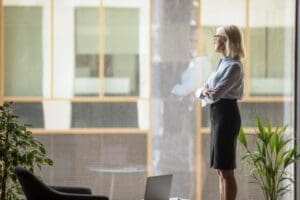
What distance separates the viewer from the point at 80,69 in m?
6.16

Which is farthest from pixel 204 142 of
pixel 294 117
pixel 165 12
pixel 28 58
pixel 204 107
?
pixel 28 58

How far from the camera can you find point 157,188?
15.9 ft

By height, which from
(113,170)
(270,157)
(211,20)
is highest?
(211,20)

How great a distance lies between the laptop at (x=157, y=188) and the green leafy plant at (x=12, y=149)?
0.83m

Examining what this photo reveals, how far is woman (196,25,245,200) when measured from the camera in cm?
517

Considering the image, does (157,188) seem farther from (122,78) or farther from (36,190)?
(122,78)

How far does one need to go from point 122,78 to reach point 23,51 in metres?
0.99

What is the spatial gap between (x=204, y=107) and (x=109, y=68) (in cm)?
102

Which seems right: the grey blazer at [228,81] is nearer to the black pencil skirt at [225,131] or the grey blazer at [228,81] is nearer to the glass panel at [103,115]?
the black pencil skirt at [225,131]

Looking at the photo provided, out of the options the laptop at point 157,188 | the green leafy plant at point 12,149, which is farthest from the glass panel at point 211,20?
the green leafy plant at point 12,149

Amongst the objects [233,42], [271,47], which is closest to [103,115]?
[233,42]

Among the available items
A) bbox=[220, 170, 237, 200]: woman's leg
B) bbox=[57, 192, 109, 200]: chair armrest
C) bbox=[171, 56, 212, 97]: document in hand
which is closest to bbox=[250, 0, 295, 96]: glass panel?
bbox=[171, 56, 212, 97]: document in hand

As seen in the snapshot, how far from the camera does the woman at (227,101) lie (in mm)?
5168

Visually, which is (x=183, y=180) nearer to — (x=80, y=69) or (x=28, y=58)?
(x=80, y=69)
